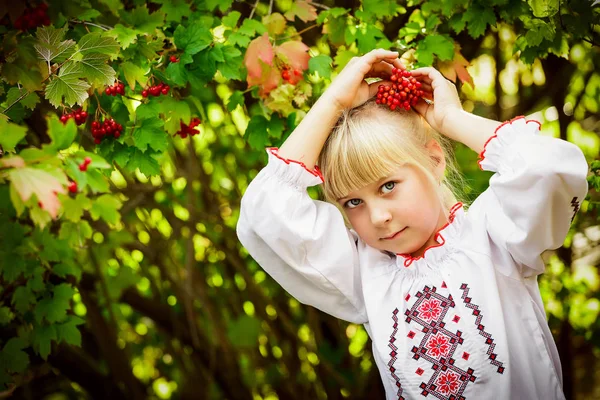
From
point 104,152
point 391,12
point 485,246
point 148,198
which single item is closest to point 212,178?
point 148,198

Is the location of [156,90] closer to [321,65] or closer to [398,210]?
[321,65]

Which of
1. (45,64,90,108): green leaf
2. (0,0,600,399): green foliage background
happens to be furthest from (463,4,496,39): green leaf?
(45,64,90,108): green leaf

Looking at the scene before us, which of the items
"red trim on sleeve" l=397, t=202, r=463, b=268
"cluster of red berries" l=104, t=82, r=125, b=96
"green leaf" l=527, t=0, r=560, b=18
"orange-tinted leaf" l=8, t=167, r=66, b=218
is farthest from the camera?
"cluster of red berries" l=104, t=82, r=125, b=96

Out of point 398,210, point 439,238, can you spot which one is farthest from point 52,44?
point 439,238

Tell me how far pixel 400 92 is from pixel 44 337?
1650 mm

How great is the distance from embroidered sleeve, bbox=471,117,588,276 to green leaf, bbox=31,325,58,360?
172 cm

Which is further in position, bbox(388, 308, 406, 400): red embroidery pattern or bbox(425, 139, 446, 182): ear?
bbox(425, 139, 446, 182): ear

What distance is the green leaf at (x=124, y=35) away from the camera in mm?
1692

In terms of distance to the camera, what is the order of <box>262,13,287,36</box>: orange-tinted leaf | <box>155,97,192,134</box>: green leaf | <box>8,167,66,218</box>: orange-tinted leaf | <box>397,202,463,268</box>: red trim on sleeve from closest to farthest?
<box>8,167,66,218</box>: orange-tinted leaf < <box>397,202,463,268</box>: red trim on sleeve < <box>155,97,192,134</box>: green leaf < <box>262,13,287,36</box>: orange-tinted leaf

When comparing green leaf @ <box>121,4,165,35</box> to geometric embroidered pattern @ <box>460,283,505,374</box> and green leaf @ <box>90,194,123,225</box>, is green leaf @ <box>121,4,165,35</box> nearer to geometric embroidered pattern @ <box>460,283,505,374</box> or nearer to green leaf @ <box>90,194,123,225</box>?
green leaf @ <box>90,194,123,225</box>

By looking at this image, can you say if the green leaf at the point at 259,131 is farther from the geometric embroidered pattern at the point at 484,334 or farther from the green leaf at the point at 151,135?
the geometric embroidered pattern at the point at 484,334

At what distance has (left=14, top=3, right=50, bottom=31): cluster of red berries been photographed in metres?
1.46

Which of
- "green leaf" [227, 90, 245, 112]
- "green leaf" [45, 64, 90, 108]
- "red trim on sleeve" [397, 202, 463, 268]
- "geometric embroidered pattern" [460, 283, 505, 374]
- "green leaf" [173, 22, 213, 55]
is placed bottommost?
"geometric embroidered pattern" [460, 283, 505, 374]

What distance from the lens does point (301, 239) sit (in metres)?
1.43
